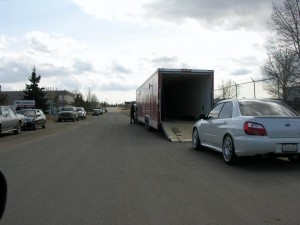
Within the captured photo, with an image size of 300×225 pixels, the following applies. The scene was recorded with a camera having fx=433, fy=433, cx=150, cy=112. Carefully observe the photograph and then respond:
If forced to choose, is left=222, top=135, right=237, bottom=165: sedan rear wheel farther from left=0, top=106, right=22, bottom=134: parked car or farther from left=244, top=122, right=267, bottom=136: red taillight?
left=0, top=106, right=22, bottom=134: parked car

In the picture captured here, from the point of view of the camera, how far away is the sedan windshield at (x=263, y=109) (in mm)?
10297

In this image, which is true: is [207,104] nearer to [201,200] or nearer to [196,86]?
[196,86]

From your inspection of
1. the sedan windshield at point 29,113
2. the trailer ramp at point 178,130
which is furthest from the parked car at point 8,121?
the trailer ramp at point 178,130

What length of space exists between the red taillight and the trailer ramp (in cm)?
737

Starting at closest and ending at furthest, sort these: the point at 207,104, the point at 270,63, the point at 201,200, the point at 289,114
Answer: the point at 201,200 < the point at 289,114 < the point at 207,104 < the point at 270,63

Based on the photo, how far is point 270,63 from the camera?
38000 mm

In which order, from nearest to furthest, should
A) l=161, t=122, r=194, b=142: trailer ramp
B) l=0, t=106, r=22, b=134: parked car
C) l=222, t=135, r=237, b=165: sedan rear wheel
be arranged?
l=222, t=135, r=237, b=165: sedan rear wheel, l=161, t=122, r=194, b=142: trailer ramp, l=0, t=106, r=22, b=134: parked car

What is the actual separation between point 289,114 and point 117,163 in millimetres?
4370

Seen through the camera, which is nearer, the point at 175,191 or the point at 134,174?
the point at 175,191

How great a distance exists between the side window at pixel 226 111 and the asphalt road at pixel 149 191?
1178mm

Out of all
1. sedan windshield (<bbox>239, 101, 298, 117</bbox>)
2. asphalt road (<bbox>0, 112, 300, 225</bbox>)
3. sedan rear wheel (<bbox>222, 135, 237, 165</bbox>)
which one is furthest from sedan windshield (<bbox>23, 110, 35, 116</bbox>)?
sedan windshield (<bbox>239, 101, 298, 117</bbox>)

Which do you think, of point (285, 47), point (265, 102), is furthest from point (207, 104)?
point (285, 47)

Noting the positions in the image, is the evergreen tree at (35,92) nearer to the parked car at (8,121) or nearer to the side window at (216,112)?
the parked car at (8,121)

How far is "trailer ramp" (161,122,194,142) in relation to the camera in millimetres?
17364
